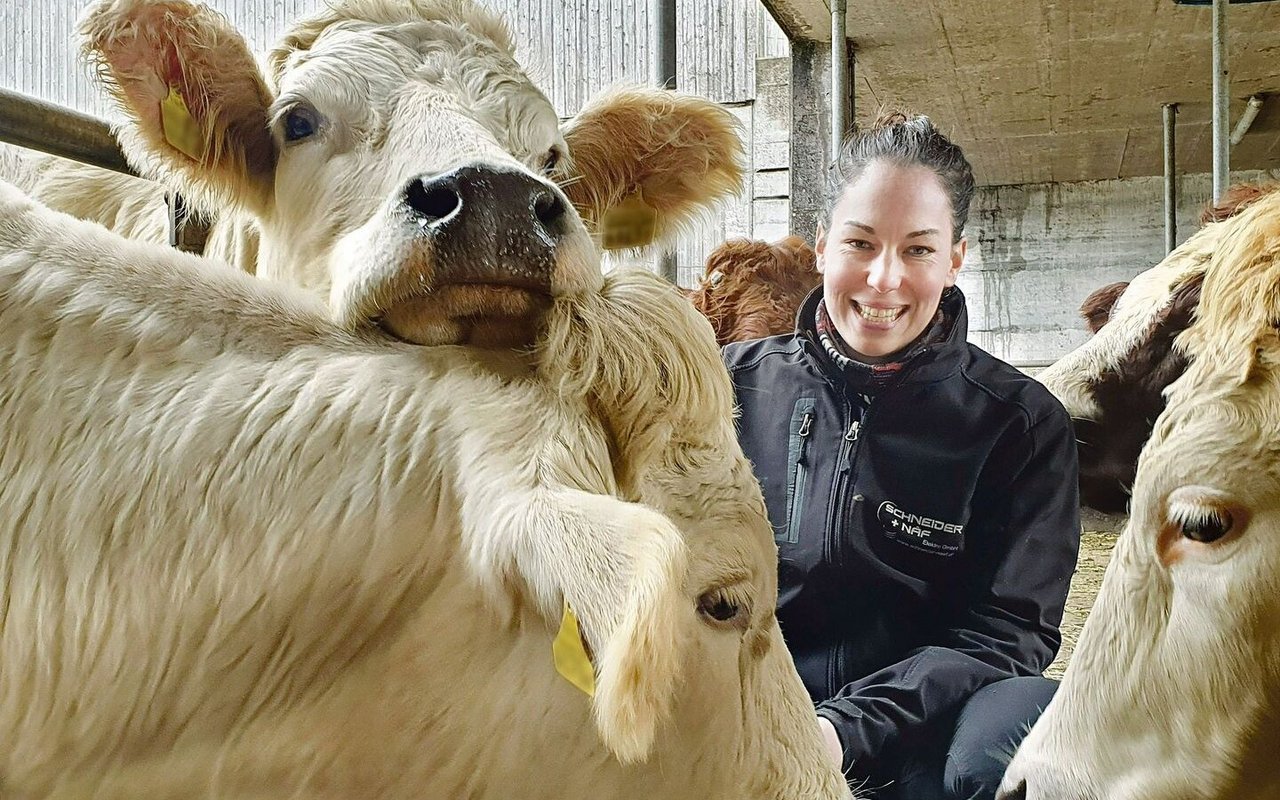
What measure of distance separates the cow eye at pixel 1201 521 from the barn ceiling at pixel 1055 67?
5.14 metres

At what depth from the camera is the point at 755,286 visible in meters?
5.29

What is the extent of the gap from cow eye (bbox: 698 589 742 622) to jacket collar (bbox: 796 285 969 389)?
1.30 metres

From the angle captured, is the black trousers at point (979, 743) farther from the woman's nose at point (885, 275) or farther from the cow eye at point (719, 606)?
the cow eye at point (719, 606)

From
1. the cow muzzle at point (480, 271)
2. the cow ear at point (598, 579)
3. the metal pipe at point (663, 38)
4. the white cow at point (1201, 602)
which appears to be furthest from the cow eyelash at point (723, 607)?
the metal pipe at point (663, 38)

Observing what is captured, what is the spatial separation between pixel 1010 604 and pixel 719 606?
1.35 meters

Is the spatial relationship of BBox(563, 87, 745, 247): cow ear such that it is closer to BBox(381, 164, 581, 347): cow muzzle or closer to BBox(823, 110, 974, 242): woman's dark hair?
BBox(823, 110, 974, 242): woman's dark hair

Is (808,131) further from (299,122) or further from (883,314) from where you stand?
(299,122)

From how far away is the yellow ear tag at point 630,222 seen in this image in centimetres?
294

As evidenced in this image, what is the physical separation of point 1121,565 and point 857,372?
71 cm

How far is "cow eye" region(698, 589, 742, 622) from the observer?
1.36 meters

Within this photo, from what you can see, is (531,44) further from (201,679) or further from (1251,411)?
(201,679)

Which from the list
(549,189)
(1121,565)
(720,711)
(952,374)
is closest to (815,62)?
(952,374)

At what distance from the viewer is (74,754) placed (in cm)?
125

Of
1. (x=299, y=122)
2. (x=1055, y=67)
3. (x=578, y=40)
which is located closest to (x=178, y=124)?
(x=299, y=122)
